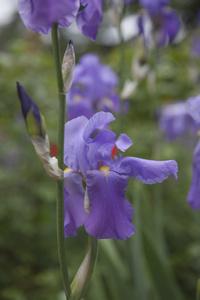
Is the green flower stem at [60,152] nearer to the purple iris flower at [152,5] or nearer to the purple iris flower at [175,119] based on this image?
the purple iris flower at [152,5]

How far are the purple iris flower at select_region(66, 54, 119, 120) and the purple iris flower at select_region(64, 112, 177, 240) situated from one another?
1160 millimetres

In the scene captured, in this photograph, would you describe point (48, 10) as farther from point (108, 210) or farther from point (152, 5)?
point (152, 5)

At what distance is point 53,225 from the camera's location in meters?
2.27

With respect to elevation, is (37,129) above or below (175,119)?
above

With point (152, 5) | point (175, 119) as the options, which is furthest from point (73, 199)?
point (175, 119)

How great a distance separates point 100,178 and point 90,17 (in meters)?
0.29

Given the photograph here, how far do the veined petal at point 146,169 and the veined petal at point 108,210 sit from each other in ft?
0.09

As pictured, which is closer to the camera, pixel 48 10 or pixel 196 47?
pixel 48 10

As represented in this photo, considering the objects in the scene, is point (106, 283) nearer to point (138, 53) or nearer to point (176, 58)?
point (138, 53)

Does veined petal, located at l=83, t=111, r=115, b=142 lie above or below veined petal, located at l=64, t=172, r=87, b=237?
above

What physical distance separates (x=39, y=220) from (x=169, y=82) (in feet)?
5.90

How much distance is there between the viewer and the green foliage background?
1.51m

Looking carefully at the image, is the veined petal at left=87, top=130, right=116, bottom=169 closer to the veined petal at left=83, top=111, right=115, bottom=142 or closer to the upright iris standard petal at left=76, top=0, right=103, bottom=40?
the veined petal at left=83, top=111, right=115, bottom=142

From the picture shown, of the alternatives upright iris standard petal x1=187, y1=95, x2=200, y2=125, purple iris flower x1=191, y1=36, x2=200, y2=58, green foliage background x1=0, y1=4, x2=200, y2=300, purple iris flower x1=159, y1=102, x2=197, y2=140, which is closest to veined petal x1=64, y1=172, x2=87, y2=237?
upright iris standard petal x1=187, y1=95, x2=200, y2=125
